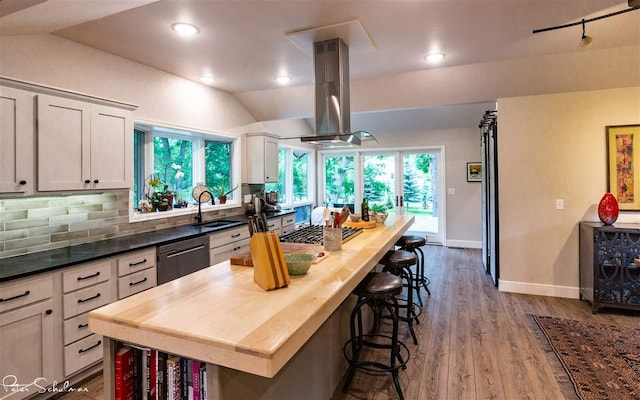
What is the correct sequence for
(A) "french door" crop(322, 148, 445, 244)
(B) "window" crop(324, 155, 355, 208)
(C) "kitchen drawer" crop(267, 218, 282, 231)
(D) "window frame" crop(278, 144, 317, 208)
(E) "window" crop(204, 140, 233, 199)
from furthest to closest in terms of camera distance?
(B) "window" crop(324, 155, 355, 208) → (A) "french door" crop(322, 148, 445, 244) → (D) "window frame" crop(278, 144, 317, 208) → (C) "kitchen drawer" crop(267, 218, 282, 231) → (E) "window" crop(204, 140, 233, 199)

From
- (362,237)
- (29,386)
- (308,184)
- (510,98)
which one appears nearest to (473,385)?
(362,237)

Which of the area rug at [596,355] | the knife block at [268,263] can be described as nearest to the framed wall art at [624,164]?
the area rug at [596,355]

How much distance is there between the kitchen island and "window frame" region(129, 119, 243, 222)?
214 cm

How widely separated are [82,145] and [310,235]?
1977mm

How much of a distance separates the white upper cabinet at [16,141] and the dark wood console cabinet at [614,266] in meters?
5.07

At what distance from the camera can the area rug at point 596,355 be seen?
2.27 m

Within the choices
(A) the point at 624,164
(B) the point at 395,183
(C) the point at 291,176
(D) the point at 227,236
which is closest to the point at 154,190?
(D) the point at 227,236

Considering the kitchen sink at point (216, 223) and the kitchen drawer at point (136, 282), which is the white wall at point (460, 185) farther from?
the kitchen drawer at point (136, 282)

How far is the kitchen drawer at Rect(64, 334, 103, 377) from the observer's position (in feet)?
7.55

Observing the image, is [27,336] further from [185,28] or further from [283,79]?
[283,79]

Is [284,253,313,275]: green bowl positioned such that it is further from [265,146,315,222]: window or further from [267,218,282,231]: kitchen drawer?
[265,146,315,222]: window

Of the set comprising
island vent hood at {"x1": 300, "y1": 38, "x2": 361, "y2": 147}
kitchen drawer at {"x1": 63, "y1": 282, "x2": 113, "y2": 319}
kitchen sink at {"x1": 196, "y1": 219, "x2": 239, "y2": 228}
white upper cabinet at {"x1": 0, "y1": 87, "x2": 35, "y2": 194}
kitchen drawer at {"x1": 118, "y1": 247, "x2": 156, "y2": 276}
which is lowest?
kitchen drawer at {"x1": 63, "y1": 282, "x2": 113, "y2": 319}

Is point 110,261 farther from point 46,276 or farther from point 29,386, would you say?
point 29,386

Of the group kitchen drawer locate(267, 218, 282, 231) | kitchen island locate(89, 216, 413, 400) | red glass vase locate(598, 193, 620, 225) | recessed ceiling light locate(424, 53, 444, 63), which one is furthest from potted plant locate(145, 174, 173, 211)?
red glass vase locate(598, 193, 620, 225)
